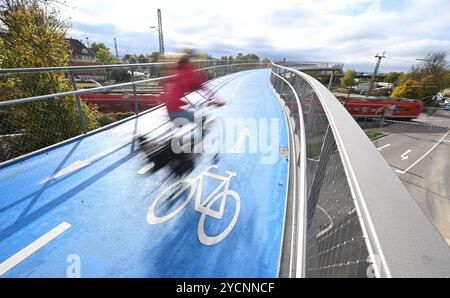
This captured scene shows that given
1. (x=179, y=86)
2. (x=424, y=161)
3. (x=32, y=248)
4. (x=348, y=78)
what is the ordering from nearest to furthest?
(x=32, y=248) → (x=179, y=86) → (x=424, y=161) → (x=348, y=78)

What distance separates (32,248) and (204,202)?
2.05 meters

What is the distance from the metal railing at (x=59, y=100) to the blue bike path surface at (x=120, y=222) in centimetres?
216

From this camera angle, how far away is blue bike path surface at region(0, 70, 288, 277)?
235cm

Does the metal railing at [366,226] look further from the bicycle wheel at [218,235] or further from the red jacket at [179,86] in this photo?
the red jacket at [179,86]

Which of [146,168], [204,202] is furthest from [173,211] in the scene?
[146,168]

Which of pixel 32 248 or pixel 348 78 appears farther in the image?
pixel 348 78

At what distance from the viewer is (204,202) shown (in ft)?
11.0

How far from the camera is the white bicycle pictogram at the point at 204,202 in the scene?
2812mm

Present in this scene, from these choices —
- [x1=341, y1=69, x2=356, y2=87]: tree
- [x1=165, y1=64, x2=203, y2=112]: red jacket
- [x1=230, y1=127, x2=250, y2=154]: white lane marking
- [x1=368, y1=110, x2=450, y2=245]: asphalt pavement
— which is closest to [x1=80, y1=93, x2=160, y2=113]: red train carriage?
[x1=165, y1=64, x2=203, y2=112]: red jacket

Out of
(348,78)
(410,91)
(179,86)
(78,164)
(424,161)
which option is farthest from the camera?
(348,78)

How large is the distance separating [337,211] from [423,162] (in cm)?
3316

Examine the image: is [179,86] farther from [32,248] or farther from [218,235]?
[32,248]

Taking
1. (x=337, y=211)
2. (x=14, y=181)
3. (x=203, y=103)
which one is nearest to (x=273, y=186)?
(x=337, y=211)
